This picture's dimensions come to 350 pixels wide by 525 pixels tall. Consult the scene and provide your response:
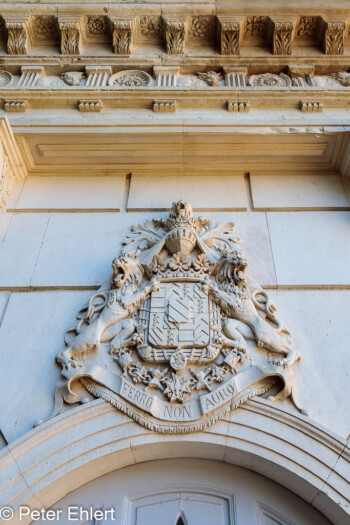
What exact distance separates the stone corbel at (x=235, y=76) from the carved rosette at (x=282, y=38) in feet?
1.65

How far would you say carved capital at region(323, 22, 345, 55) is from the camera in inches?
221

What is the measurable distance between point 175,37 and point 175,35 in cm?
2

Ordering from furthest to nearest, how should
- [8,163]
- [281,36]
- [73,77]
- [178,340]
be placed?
[281,36]
[73,77]
[8,163]
[178,340]

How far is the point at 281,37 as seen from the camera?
18.4 ft

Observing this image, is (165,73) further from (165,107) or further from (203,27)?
(203,27)

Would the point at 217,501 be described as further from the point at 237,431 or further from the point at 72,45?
the point at 72,45

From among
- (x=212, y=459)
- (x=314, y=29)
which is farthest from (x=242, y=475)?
(x=314, y=29)

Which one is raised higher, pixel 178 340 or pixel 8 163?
pixel 8 163

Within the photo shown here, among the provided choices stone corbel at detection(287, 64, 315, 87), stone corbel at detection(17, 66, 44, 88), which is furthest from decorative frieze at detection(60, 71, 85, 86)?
stone corbel at detection(287, 64, 315, 87)

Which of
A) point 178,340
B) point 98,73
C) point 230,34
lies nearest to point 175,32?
point 230,34

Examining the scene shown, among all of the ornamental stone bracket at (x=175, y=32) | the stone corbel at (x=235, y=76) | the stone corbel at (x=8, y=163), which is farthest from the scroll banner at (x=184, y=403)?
the ornamental stone bracket at (x=175, y=32)

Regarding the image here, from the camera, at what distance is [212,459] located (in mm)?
3246

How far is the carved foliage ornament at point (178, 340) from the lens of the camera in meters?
3.21

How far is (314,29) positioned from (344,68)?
63 centimetres
